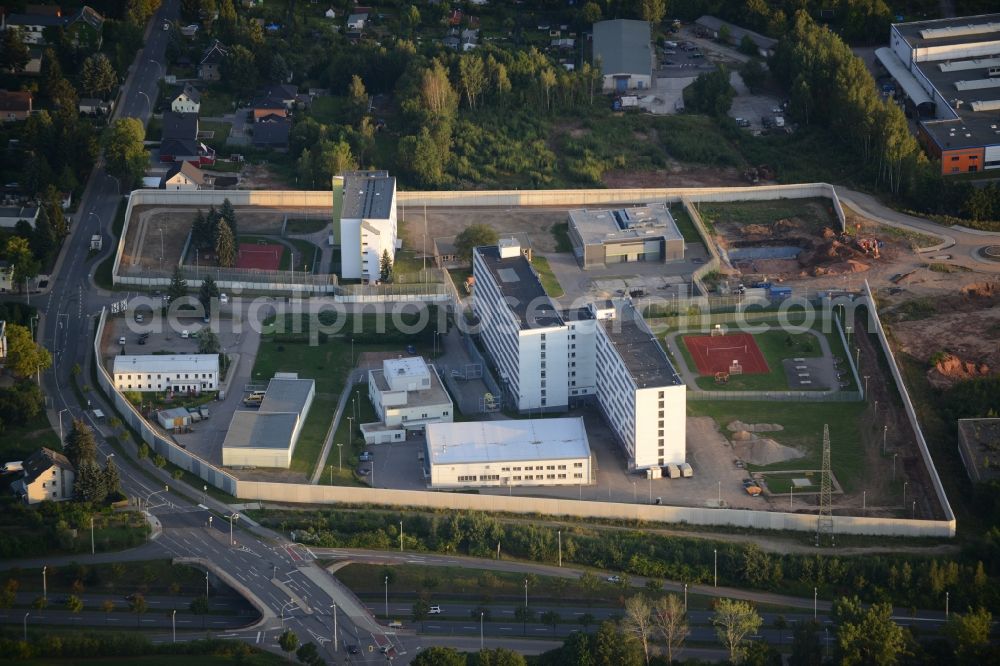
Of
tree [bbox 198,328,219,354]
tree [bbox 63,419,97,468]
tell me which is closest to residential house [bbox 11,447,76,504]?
tree [bbox 63,419,97,468]

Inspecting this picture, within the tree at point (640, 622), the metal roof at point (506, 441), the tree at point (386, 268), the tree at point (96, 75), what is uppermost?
the tree at point (96, 75)

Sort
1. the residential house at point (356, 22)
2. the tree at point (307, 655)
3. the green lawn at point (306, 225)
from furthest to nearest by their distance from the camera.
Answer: the residential house at point (356, 22) < the green lawn at point (306, 225) < the tree at point (307, 655)

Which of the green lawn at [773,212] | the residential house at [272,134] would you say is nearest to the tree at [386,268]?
the residential house at [272,134]

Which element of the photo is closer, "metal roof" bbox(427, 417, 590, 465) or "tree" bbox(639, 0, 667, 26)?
"metal roof" bbox(427, 417, 590, 465)

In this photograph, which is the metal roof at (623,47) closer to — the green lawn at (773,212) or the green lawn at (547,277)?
the green lawn at (773,212)

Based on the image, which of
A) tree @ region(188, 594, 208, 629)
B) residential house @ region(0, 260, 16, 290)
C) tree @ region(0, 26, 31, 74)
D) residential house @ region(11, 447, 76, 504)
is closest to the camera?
tree @ region(188, 594, 208, 629)

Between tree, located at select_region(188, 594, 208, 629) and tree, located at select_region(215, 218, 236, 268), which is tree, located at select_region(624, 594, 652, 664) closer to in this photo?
tree, located at select_region(188, 594, 208, 629)

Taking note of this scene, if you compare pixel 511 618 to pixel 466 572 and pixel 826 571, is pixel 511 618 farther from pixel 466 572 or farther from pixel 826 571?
pixel 826 571
